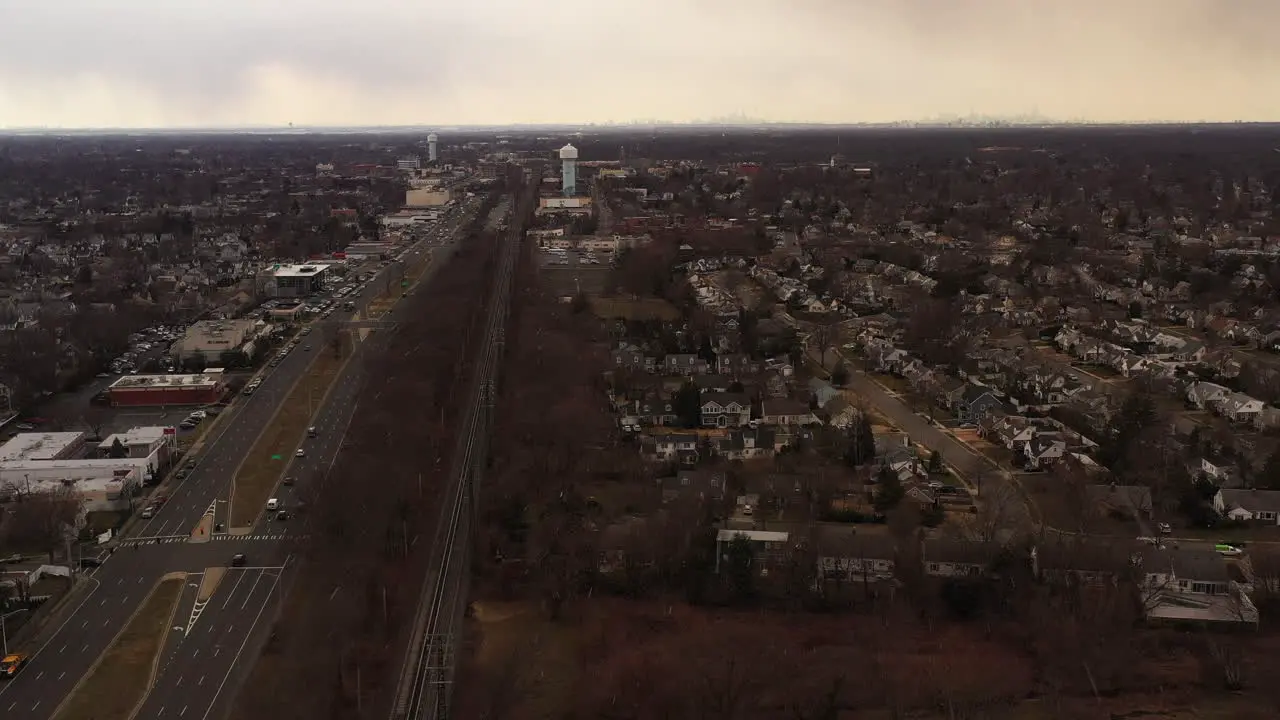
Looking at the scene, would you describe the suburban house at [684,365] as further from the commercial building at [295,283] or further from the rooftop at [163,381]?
the commercial building at [295,283]

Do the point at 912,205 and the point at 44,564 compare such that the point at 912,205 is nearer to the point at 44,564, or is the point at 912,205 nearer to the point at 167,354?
the point at 167,354

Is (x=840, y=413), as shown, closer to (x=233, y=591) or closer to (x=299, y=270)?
(x=233, y=591)

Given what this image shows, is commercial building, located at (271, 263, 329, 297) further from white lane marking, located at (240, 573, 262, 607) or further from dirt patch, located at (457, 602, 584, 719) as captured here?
dirt patch, located at (457, 602, 584, 719)

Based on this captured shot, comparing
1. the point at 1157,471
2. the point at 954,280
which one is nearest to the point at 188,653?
the point at 1157,471

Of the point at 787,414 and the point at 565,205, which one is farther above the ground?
the point at 565,205

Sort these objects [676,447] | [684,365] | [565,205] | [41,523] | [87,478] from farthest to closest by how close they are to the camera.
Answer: [565,205]
[684,365]
[676,447]
[87,478]
[41,523]

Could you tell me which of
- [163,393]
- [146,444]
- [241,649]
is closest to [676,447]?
[241,649]

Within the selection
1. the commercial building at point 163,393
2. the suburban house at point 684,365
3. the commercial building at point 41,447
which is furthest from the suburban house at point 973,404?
the commercial building at point 41,447
